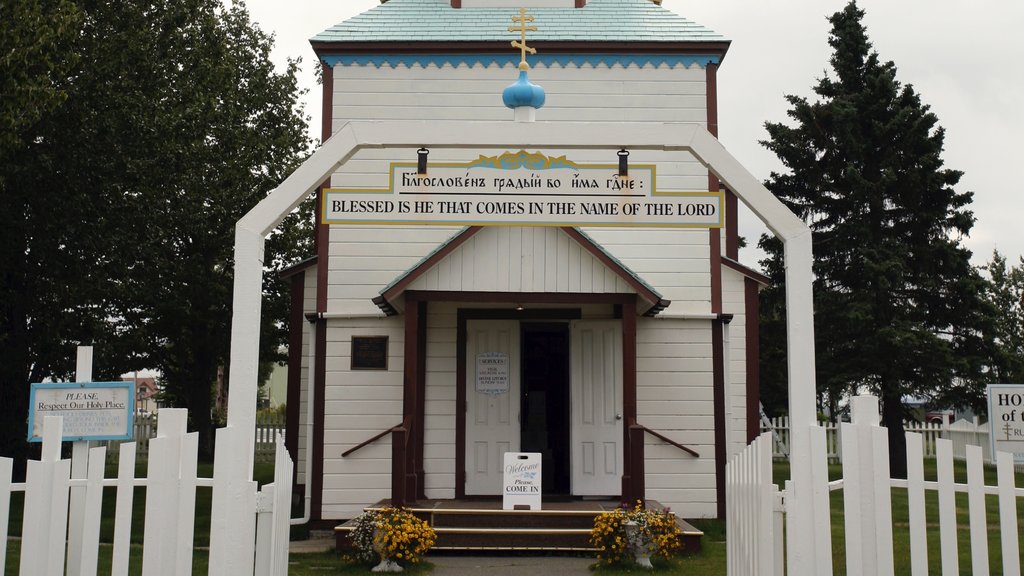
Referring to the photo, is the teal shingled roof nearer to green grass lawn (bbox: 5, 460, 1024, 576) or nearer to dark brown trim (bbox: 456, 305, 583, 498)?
dark brown trim (bbox: 456, 305, 583, 498)

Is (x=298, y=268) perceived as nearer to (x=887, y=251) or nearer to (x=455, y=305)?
(x=455, y=305)

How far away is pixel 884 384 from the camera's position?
2297 cm

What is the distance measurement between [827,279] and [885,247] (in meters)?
1.78

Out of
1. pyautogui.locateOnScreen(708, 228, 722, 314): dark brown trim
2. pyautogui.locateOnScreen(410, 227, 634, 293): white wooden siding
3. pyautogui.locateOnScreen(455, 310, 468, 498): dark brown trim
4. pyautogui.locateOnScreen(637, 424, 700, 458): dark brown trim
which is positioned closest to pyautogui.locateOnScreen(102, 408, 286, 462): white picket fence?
pyautogui.locateOnScreen(455, 310, 468, 498): dark brown trim

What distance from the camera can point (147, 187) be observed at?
1894cm

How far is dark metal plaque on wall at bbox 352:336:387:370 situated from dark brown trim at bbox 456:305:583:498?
1.04 metres

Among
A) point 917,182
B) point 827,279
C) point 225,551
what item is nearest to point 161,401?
point 827,279

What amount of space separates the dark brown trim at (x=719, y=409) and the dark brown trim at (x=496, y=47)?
395 centimetres

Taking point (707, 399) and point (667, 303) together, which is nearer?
point (667, 303)

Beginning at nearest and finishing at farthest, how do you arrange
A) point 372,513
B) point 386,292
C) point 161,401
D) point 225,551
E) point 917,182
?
point 225,551, point 372,513, point 386,292, point 917,182, point 161,401

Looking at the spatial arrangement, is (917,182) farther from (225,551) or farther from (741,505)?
(225,551)

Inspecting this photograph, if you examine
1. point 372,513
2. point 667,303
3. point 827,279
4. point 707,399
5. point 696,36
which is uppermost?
point 696,36

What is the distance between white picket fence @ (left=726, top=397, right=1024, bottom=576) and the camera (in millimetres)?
5297

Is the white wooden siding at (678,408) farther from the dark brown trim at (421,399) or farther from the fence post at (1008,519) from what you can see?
the fence post at (1008,519)
